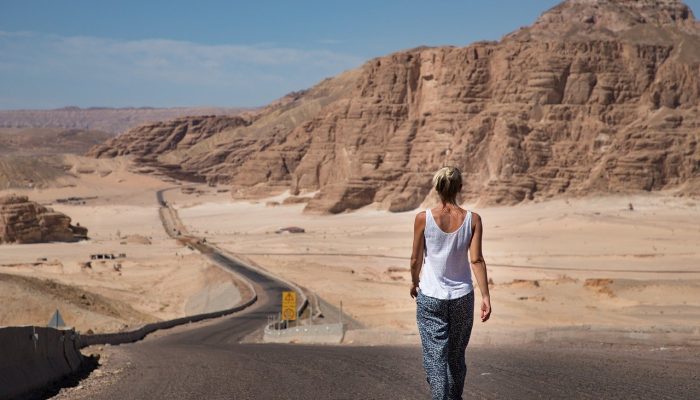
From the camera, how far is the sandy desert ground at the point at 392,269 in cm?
2802

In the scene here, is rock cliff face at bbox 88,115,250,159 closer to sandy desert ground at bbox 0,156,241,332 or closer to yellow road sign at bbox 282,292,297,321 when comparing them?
sandy desert ground at bbox 0,156,241,332

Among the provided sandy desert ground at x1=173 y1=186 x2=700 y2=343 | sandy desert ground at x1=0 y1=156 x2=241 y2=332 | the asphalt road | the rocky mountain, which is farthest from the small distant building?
the asphalt road

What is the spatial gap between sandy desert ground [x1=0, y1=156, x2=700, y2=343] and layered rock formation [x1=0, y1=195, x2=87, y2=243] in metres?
1.98

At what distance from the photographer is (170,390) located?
32.4ft

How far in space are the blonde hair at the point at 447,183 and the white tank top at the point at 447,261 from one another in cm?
24

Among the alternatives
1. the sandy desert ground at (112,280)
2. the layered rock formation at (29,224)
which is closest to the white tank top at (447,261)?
the sandy desert ground at (112,280)

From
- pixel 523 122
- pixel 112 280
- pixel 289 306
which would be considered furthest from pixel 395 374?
pixel 523 122

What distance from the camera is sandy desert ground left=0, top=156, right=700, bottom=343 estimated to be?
28016mm

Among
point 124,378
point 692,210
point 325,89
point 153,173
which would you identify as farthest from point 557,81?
point 325,89

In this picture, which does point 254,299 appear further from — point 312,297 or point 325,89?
point 325,89

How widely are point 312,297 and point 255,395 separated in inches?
1057

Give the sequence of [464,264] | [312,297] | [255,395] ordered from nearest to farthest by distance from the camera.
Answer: [464,264], [255,395], [312,297]

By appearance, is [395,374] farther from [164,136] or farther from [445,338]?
[164,136]

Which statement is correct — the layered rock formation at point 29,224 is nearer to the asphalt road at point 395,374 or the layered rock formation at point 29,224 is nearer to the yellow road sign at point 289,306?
the yellow road sign at point 289,306
